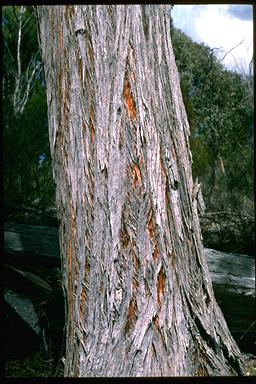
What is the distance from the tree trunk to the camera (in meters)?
1.88

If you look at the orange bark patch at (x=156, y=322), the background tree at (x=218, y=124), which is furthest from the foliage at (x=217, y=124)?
the orange bark patch at (x=156, y=322)

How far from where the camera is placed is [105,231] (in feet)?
6.23

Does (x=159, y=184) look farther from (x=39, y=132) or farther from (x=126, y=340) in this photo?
(x=39, y=132)

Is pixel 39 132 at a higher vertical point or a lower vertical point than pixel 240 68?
lower

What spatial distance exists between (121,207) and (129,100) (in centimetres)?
36

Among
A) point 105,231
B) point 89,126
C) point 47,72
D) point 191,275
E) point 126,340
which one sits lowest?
point 126,340

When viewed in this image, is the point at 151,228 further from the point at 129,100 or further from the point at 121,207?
the point at 129,100

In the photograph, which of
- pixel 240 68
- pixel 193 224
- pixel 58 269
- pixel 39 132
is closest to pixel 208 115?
pixel 240 68

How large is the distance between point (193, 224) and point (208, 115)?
4.72 m

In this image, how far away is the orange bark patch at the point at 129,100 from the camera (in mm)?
1942

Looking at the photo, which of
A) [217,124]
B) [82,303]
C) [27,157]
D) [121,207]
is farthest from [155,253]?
[217,124]

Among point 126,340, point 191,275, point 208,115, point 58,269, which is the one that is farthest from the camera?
point 208,115

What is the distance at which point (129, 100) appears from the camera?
1946 millimetres

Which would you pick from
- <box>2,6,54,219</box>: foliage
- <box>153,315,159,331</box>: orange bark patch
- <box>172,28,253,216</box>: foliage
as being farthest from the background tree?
<box>153,315,159,331</box>: orange bark patch
